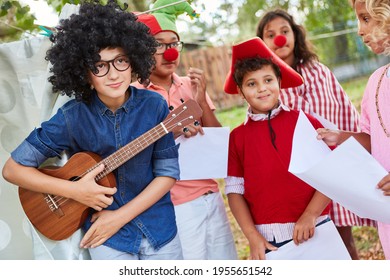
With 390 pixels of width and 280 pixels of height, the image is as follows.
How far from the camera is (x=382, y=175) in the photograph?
1932 mm

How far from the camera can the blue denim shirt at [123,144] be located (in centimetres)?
205

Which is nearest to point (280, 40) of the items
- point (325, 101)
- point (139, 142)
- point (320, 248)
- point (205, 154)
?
point (325, 101)

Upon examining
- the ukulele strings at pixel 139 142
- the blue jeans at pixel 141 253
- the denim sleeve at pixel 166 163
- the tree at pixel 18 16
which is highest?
the tree at pixel 18 16

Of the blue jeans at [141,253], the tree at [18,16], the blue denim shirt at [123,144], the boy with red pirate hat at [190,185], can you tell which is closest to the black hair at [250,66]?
the boy with red pirate hat at [190,185]

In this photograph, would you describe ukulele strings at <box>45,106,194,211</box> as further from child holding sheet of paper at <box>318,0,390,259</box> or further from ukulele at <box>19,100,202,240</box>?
child holding sheet of paper at <box>318,0,390,259</box>

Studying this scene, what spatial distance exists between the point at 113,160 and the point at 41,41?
675 mm


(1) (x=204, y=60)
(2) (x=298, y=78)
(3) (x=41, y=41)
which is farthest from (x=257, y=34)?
(1) (x=204, y=60)

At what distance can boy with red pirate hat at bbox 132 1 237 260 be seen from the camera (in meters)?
2.58

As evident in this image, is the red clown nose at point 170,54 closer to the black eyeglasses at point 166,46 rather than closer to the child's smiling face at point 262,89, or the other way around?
the black eyeglasses at point 166,46

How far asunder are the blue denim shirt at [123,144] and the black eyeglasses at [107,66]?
0.12m

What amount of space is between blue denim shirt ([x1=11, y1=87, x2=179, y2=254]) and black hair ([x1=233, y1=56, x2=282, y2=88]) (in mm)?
575

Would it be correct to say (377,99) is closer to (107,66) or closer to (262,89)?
(262,89)

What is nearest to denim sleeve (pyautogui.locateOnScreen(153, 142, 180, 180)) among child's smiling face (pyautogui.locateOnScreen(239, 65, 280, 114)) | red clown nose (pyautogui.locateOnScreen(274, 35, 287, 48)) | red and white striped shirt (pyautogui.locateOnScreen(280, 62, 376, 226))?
child's smiling face (pyautogui.locateOnScreen(239, 65, 280, 114))
